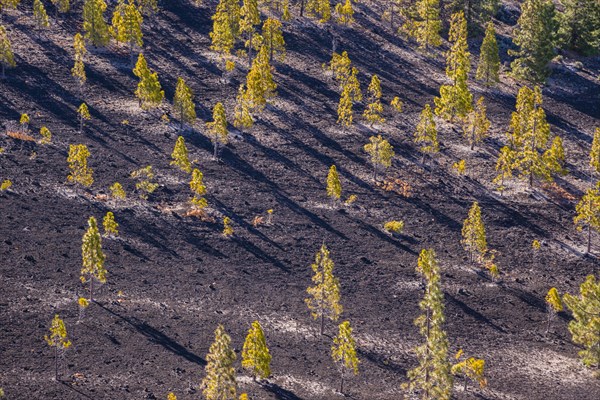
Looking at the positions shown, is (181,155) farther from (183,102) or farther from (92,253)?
(92,253)

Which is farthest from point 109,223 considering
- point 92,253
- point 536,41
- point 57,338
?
point 536,41

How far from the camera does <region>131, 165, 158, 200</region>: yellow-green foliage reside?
8662cm

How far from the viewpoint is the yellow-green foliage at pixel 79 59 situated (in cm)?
10162

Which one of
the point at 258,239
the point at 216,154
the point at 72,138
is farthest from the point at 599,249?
the point at 72,138

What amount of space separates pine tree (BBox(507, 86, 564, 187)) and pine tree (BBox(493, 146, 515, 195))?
93cm

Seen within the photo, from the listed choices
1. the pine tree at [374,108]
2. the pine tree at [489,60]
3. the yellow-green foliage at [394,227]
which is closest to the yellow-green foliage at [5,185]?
the yellow-green foliage at [394,227]

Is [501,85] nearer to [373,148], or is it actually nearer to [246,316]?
[373,148]

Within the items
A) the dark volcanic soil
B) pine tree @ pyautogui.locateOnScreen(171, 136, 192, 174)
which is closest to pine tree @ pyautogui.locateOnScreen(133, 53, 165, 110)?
the dark volcanic soil

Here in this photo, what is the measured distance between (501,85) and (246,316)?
5686cm

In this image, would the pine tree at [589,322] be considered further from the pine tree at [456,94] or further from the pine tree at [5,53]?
the pine tree at [5,53]

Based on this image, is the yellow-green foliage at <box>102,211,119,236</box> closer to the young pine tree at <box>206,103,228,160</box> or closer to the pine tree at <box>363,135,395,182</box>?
the young pine tree at <box>206,103,228,160</box>

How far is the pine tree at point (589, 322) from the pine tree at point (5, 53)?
71690 millimetres

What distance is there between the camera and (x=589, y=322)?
216 ft

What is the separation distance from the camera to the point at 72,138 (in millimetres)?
93375
